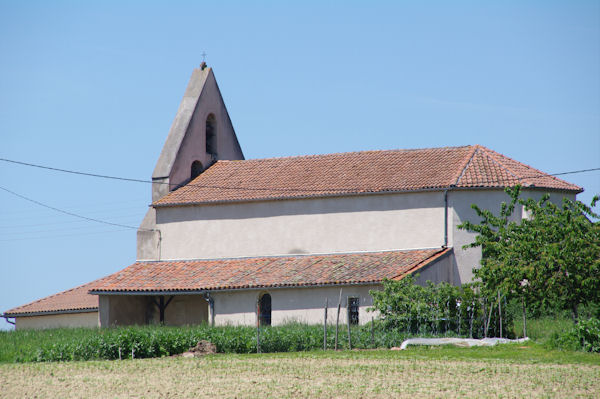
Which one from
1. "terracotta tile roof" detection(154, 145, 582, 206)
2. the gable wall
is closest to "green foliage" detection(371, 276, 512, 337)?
the gable wall

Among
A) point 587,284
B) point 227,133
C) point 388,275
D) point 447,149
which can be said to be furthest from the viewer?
point 227,133

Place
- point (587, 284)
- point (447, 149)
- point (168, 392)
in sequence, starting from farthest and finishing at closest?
point (447, 149)
point (587, 284)
point (168, 392)

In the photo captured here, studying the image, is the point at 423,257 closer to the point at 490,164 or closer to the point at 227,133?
the point at 490,164

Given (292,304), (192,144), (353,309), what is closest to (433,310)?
(353,309)

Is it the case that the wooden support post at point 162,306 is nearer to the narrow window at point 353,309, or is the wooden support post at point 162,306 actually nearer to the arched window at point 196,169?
the arched window at point 196,169

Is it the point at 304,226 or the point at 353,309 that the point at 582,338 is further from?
the point at 304,226

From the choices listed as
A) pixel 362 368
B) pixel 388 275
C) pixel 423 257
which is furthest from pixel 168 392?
pixel 423 257

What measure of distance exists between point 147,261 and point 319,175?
33.3 feet

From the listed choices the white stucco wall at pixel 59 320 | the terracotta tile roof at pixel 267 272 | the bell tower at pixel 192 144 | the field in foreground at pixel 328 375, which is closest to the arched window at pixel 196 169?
the bell tower at pixel 192 144

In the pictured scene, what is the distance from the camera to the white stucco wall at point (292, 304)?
41631 mm

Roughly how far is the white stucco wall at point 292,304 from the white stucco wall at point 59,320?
9.34 meters

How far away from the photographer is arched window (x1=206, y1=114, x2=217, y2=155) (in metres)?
54.6

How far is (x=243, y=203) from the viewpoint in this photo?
1921 inches

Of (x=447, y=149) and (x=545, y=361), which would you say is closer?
(x=545, y=361)
